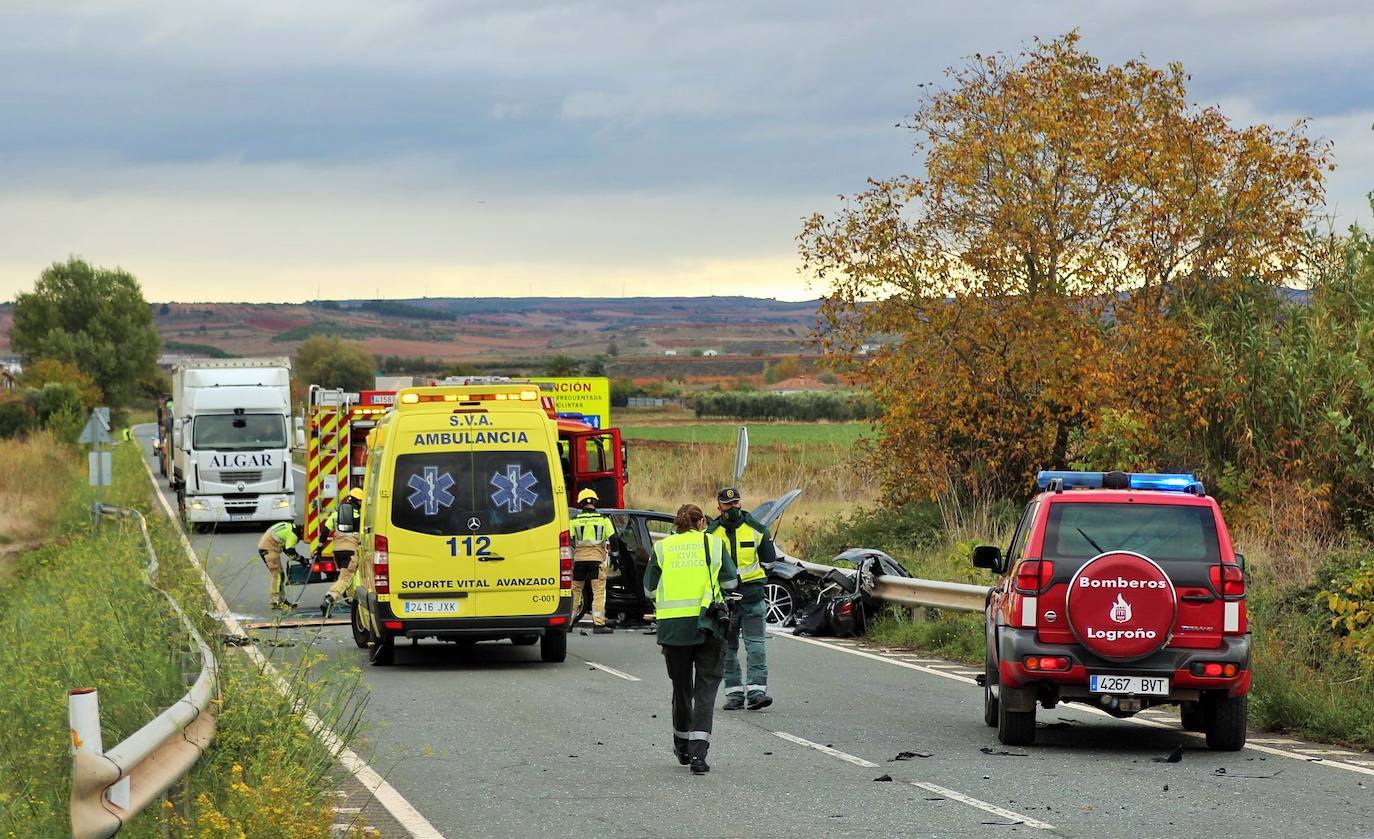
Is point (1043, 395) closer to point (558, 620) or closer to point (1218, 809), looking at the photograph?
point (558, 620)

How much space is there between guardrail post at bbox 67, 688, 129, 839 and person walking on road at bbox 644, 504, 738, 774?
550 cm

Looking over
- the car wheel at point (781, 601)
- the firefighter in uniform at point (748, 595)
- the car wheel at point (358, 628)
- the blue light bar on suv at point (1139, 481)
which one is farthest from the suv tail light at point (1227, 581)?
the car wheel at point (781, 601)

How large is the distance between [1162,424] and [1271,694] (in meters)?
13.9

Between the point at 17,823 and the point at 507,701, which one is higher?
the point at 17,823

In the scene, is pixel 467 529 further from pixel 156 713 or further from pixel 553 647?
pixel 156 713

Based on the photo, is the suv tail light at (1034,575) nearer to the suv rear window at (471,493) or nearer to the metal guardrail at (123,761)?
the metal guardrail at (123,761)

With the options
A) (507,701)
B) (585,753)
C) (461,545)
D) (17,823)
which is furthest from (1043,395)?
(17,823)

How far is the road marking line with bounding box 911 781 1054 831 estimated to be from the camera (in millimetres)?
9211

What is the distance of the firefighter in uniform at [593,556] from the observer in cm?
2033

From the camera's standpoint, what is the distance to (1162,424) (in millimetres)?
27203

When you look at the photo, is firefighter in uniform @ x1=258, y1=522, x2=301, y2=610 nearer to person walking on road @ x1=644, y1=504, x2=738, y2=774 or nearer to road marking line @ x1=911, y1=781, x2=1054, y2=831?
person walking on road @ x1=644, y1=504, x2=738, y2=774

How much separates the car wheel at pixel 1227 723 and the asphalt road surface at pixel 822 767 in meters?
0.09

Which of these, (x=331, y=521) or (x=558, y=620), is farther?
(x=331, y=521)

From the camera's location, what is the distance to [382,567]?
16969mm
